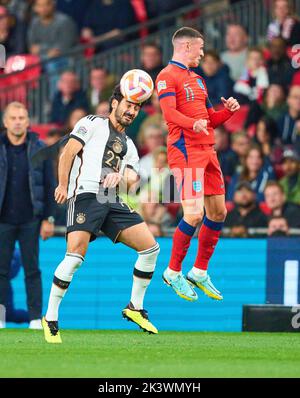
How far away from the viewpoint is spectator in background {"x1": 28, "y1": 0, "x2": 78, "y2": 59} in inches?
826

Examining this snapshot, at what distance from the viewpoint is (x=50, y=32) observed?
21.3 m

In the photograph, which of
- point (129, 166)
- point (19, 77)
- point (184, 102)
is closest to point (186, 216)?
point (129, 166)

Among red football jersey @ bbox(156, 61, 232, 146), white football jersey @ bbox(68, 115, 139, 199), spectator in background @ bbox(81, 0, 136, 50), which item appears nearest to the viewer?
white football jersey @ bbox(68, 115, 139, 199)

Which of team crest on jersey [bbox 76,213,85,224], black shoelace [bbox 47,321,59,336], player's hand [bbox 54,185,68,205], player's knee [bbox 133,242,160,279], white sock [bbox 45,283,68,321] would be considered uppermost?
player's hand [bbox 54,185,68,205]

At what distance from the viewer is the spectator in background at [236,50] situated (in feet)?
64.0

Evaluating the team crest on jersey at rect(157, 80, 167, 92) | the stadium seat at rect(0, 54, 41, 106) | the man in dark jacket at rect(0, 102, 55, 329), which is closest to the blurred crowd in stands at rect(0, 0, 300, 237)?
the stadium seat at rect(0, 54, 41, 106)

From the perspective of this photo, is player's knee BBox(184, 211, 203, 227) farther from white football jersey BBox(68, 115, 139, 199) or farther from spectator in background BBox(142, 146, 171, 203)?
spectator in background BBox(142, 146, 171, 203)

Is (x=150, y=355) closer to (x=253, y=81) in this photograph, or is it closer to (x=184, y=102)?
(x=184, y=102)

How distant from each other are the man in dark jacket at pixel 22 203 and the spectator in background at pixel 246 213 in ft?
9.23

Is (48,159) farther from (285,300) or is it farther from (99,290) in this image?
(285,300)

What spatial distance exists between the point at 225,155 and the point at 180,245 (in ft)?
17.1

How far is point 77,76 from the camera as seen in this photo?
2059 centimetres

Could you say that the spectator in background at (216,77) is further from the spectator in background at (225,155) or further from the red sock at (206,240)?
the red sock at (206,240)

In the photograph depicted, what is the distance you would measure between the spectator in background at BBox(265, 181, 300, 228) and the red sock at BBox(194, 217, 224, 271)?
342 cm
